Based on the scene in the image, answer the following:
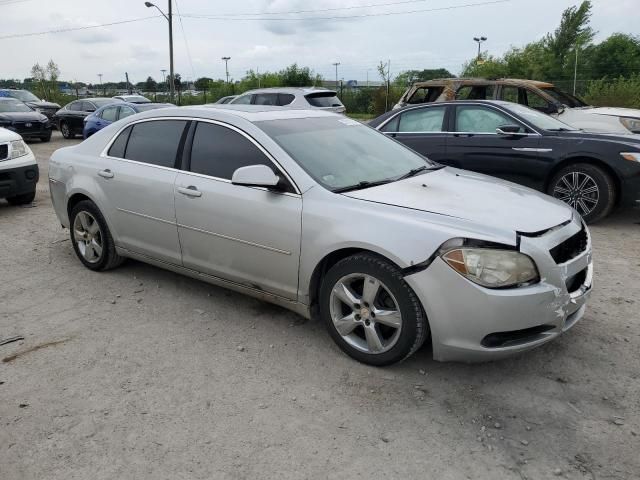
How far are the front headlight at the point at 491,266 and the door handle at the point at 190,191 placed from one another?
1989 mm


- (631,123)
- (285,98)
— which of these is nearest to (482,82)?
(631,123)

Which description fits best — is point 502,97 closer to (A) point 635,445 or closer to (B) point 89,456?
(A) point 635,445

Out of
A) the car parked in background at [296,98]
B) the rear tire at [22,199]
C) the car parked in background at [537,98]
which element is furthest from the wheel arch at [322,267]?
the car parked in background at [296,98]

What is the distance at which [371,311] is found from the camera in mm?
3254

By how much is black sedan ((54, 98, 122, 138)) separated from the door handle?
1641 cm

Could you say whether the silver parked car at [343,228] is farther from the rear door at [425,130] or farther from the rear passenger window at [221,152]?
the rear door at [425,130]

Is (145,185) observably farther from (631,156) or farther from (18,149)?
(631,156)

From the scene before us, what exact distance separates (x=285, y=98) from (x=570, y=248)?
1192cm

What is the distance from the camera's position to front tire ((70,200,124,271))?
4918mm

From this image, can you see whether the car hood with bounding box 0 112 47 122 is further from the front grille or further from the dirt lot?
the front grille

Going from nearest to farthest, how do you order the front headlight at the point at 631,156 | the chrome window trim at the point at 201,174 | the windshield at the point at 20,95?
the chrome window trim at the point at 201,174, the front headlight at the point at 631,156, the windshield at the point at 20,95

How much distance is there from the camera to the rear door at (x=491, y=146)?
696 cm

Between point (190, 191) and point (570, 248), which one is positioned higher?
point (190, 191)

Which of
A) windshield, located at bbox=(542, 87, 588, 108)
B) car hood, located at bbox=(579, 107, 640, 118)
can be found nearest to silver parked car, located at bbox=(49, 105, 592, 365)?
car hood, located at bbox=(579, 107, 640, 118)
